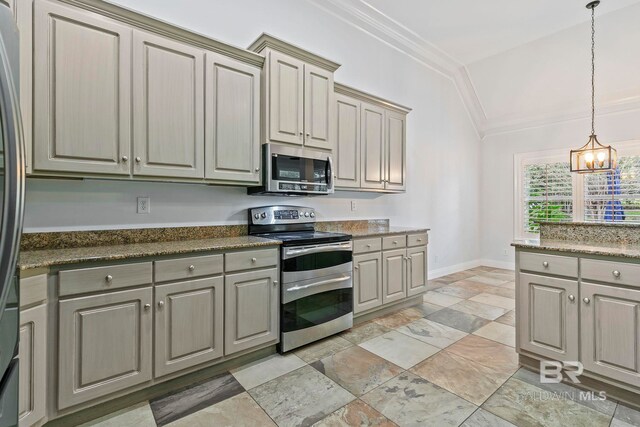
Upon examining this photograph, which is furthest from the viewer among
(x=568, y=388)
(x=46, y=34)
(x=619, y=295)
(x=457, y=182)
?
(x=457, y=182)

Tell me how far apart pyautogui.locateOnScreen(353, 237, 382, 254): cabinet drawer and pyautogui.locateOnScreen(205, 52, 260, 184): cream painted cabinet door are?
1.15m

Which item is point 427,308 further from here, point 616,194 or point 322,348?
point 616,194

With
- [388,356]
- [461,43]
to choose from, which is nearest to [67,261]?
[388,356]

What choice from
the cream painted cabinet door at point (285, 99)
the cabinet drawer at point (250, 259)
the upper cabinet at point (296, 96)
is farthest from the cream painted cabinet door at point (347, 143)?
the cabinet drawer at point (250, 259)

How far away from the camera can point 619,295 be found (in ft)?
5.90

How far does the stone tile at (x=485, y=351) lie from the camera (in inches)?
90.9

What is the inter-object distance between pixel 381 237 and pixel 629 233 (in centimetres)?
187

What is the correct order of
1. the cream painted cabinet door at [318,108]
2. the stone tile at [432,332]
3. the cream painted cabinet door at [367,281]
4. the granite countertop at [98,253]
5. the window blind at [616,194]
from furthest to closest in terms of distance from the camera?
the window blind at [616,194]
the cream painted cabinet door at [367,281]
the cream painted cabinet door at [318,108]
the stone tile at [432,332]
the granite countertop at [98,253]

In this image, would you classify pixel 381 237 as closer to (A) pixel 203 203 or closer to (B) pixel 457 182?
(A) pixel 203 203

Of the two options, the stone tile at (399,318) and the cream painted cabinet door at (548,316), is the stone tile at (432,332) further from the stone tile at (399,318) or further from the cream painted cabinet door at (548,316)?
the cream painted cabinet door at (548,316)

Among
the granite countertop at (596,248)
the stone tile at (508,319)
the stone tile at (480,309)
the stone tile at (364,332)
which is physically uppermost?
the granite countertop at (596,248)

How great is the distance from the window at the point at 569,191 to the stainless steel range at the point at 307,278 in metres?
3.44

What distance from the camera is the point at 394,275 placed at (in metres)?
3.29

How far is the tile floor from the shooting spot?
1.69 meters
